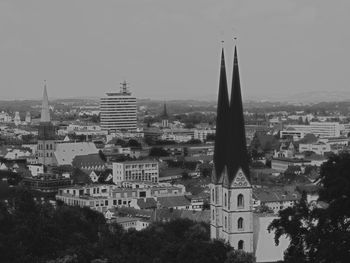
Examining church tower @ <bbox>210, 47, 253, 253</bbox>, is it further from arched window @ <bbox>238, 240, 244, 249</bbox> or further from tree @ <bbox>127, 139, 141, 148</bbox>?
→ tree @ <bbox>127, 139, 141, 148</bbox>

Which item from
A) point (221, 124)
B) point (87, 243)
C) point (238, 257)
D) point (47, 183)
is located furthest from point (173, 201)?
point (238, 257)

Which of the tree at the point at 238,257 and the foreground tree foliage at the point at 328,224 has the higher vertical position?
the foreground tree foliage at the point at 328,224

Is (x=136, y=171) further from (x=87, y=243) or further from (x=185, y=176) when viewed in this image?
(x=87, y=243)

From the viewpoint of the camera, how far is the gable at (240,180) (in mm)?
52125

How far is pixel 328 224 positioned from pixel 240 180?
19819 mm

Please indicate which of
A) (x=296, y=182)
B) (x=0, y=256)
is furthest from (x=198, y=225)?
(x=296, y=182)

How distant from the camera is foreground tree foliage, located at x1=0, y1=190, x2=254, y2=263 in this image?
44844 mm

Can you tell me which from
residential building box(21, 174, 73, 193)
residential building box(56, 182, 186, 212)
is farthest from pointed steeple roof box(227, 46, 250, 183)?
residential building box(21, 174, 73, 193)

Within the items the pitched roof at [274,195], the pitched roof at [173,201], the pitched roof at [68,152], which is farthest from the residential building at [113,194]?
the pitched roof at [68,152]

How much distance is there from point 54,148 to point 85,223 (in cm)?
7920

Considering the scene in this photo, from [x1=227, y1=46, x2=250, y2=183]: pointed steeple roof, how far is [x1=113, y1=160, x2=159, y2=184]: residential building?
63.6m

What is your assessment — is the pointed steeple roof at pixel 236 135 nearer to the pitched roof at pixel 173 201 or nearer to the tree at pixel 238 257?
the tree at pixel 238 257

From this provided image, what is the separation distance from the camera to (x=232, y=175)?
52.1 meters

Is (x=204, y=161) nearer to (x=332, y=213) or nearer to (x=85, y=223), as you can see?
(x=85, y=223)
